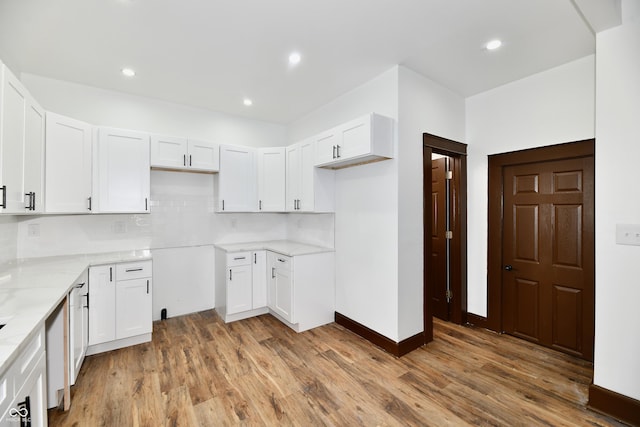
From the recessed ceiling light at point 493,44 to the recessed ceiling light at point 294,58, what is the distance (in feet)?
5.36

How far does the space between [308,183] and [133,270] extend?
2082 mm

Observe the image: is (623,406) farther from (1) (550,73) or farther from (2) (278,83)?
(2) (278,83)

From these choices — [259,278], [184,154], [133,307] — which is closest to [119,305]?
[133,307]

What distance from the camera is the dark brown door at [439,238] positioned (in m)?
3.60

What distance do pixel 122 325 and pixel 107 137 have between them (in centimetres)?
194

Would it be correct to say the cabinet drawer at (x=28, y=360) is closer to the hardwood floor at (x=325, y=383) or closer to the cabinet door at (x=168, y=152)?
the hardwood floor at (x=325, y=383)

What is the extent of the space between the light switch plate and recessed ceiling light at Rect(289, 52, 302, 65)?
2.79 meters

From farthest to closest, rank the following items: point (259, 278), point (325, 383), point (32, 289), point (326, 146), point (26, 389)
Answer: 1. point (259, 278)
2. point (326, 146)
3. point (325, 383)
4. point (32, 289)
5. point (26, 389)

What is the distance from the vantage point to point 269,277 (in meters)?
3.73

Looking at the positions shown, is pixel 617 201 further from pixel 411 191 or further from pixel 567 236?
pixel 411 191

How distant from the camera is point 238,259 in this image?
11.7ft

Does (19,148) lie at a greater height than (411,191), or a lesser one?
greater

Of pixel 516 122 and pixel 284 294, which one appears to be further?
pixel 284 294

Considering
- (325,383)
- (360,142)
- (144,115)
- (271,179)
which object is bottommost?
(325,383)
